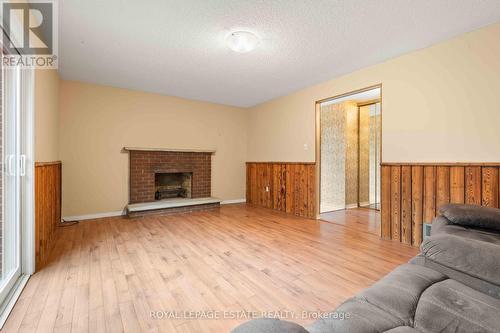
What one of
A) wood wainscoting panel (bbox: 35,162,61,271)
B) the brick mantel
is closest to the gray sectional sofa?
wood wainscoting panel (bbox: 35,162,61,271)

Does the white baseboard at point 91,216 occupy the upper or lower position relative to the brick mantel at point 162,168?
Result: lower

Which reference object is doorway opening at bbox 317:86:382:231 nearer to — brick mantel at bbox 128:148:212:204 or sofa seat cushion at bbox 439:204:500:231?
brick mantel at bbox 128:148:212:204

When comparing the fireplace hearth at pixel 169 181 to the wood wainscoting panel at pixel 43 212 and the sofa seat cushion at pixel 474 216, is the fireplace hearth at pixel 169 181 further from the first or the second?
the sofa seat cushion at pixel 474 216

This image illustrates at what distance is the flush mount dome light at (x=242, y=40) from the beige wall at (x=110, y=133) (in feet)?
9.24

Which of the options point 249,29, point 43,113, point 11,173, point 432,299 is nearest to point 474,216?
point 432,299

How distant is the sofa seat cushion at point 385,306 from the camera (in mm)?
818

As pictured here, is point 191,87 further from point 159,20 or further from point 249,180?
point 249,180

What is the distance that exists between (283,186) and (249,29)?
10.5 feet

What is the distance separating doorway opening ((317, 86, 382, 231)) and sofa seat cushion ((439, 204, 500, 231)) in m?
3.43

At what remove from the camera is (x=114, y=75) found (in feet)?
12.3

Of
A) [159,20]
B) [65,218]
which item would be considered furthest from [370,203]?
[65,218]

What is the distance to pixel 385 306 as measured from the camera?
0.94 metres

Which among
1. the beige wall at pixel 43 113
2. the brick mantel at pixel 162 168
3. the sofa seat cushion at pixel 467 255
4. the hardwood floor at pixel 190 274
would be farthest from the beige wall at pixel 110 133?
the sofa seat cushion at pixel 467 255

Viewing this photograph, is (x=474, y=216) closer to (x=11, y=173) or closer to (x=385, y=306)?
(x=385, y=306)
